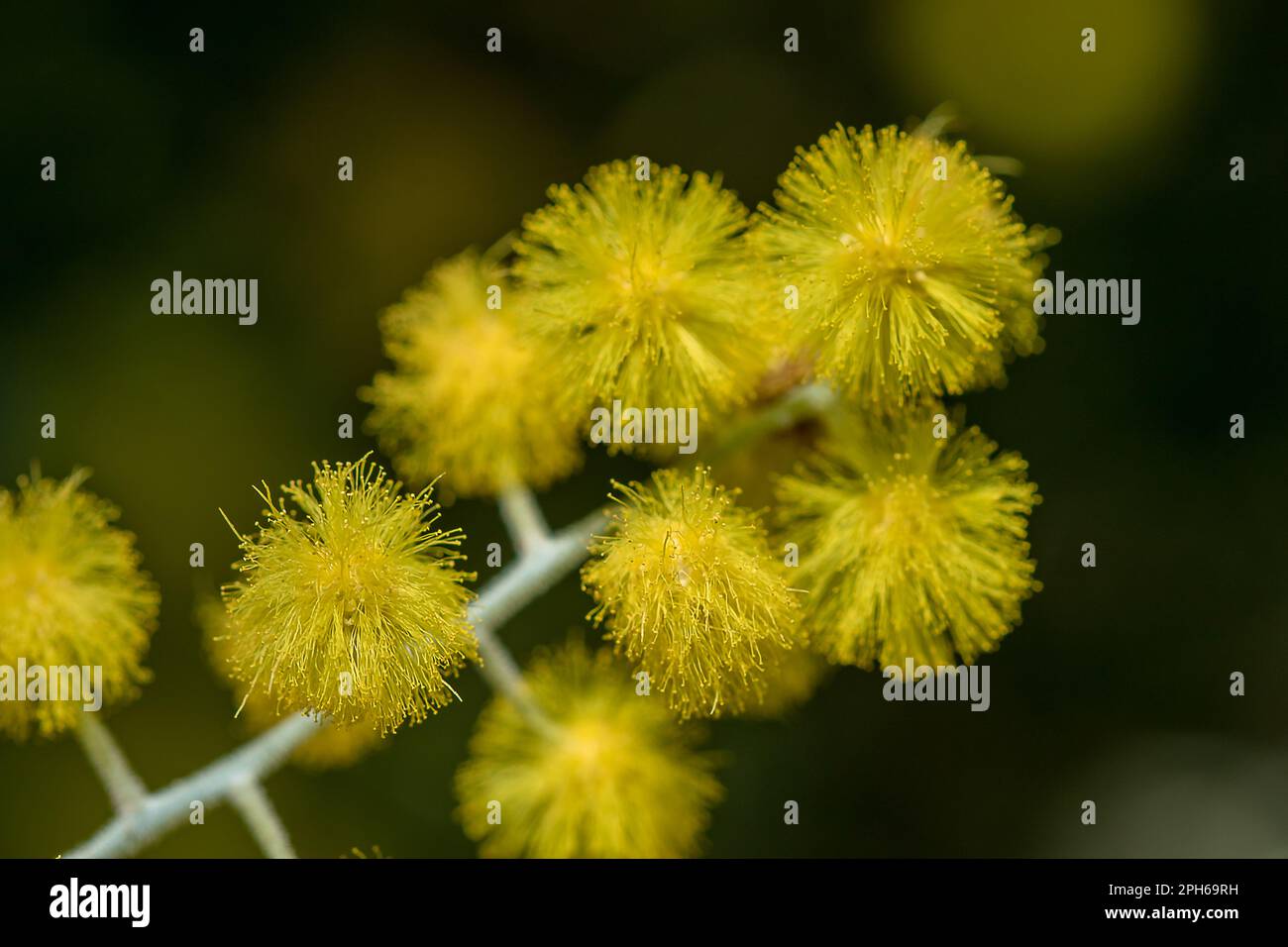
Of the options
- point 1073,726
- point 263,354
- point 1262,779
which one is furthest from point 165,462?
point 1262,779

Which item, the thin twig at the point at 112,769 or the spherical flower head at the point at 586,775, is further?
the spherical flower head at the point at 586,775

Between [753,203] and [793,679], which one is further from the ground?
[753,203]

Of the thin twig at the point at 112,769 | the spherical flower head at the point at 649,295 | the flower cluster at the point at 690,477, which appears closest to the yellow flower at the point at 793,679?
the flower cluster at the point at 690,477

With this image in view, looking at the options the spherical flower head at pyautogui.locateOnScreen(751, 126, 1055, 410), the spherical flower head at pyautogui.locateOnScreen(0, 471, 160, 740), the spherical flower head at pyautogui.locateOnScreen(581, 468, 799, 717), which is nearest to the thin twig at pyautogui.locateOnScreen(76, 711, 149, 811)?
the spherical flower head at pyautogui.locateOnScreen(0, 471, 160, 740)

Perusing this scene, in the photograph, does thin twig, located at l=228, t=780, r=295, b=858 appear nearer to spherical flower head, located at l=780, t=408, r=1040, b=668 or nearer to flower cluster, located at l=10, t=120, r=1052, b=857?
flower cluster, located at l=10, t=120, r=1052, b=857

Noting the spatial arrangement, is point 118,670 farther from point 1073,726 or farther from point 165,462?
point 1073,726

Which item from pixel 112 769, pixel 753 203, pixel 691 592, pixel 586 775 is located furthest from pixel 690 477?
pixel 753 203

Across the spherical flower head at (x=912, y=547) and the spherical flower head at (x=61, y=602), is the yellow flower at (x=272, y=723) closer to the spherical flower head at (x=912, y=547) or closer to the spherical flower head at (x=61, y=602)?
the spherical flower head at (x=61, y=602)

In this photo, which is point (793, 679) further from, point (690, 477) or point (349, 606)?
point (349, 606)
